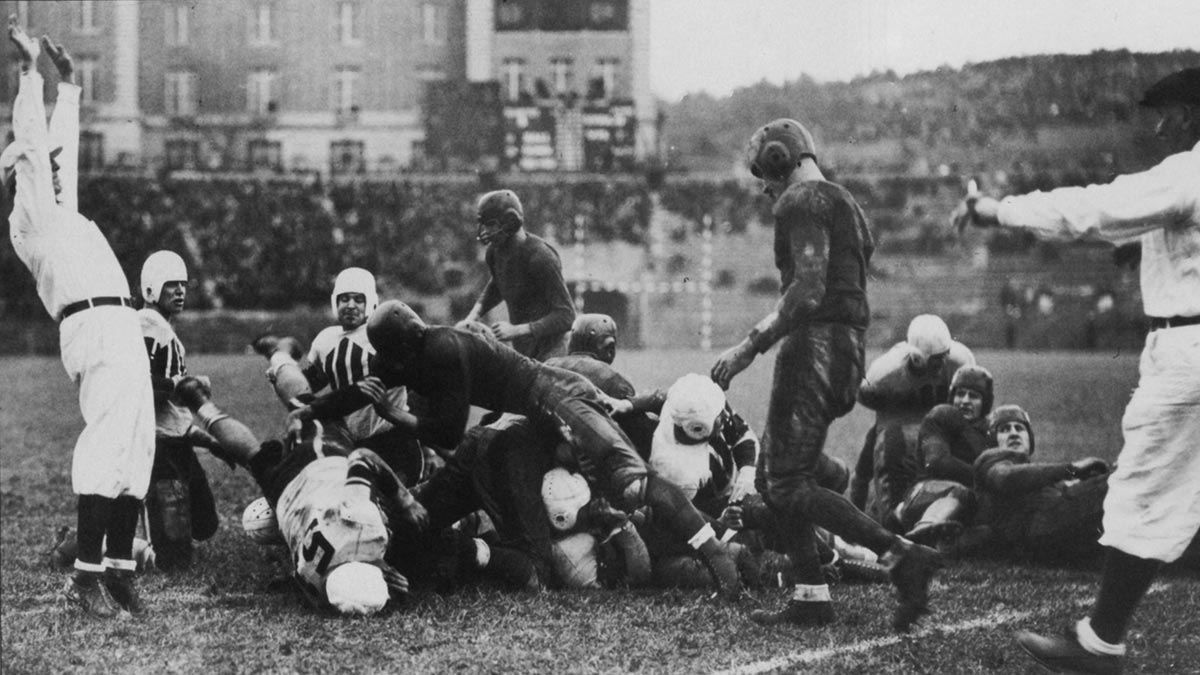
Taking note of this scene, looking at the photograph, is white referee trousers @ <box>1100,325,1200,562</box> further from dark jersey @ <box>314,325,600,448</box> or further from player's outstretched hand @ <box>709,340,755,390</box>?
dark jersey @ <box>314,325,600,448</box>

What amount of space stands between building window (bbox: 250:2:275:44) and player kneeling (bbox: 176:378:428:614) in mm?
1488

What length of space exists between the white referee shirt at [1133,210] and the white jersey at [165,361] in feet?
9.45

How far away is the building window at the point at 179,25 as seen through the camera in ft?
14.7

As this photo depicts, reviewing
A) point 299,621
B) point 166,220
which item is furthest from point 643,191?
point 299,621

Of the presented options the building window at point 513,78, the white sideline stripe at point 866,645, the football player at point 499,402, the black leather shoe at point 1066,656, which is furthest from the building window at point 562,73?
the black leather shoe at point 1066,656

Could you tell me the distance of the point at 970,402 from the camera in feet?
14.7

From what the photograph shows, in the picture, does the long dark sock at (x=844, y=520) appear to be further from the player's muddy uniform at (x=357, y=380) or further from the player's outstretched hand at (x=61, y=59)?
the player's outstretched hand at (x=61, y=59)

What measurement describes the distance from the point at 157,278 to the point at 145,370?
437mm

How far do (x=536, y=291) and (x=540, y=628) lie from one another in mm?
1441

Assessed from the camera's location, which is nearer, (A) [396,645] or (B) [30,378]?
(A) [396,645]

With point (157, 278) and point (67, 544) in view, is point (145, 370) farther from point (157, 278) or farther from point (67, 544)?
point (67, 544)

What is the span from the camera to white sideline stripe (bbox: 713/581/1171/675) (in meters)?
3.24

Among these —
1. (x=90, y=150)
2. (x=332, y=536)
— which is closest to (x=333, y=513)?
(x=332, y=536)

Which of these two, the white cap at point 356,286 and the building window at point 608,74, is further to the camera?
the building window at point 608,74
